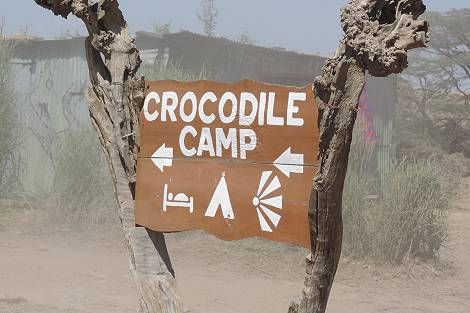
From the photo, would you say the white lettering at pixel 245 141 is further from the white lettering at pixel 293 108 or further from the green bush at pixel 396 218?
the green bush at pixel 396 218

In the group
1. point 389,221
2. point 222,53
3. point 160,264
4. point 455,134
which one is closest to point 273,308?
point 389,221

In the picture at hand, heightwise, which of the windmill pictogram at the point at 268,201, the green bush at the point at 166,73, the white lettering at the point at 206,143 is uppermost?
the green bush at the point at 166,73

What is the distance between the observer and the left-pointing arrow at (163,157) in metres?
3.66

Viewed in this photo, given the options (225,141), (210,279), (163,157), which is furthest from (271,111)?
(210,279)

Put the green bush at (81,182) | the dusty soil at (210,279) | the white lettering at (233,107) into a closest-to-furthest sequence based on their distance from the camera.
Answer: the white lettering at (233,107) < the dusty soil at (210,279) < the green bush at (81,182)

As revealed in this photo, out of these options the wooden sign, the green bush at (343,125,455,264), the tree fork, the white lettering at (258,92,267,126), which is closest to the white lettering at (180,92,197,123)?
the wooden sign

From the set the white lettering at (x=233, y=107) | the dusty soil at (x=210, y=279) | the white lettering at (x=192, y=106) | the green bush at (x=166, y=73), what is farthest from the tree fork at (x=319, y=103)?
the green bush at (x=166, y=73)

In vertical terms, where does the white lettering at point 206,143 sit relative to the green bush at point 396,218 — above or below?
above

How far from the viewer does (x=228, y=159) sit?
3.46 m

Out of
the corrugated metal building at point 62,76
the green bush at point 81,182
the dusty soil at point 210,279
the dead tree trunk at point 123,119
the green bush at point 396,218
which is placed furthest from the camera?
the corrugated metal building at point 62,76

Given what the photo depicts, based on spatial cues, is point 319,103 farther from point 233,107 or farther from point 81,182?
point 81,182

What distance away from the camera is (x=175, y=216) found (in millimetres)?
3596

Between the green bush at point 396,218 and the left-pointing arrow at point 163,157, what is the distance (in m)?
6.42

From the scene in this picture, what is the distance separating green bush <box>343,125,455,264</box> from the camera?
31.9 ft
